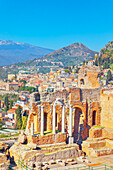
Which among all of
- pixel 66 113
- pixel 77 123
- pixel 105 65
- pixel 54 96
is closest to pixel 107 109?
pixel 77 123

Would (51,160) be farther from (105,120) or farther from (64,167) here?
(105,120)

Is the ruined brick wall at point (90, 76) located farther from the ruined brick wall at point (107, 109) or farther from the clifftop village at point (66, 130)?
the ruined brick wall at point (107, 109)

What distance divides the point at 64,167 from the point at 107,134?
7995 mm

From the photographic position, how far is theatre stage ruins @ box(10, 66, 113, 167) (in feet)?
73.3

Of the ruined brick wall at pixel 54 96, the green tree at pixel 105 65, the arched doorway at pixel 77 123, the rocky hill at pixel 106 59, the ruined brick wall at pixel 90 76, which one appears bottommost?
the arched doorway at pixel 77 123

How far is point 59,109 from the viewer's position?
25.5 meters

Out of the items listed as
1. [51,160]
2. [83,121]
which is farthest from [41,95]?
[51,160]

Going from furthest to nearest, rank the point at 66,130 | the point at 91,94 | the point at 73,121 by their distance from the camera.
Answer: the point at 91,94 → the point at 73,121 → the point at 66,130

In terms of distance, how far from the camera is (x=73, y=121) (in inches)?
1048

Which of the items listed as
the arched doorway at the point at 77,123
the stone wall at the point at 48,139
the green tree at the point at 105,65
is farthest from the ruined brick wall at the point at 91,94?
the green tree at the point at 105,65

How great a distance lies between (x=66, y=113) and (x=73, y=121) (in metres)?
1.22

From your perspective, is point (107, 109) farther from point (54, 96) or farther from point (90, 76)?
point (54, 96)

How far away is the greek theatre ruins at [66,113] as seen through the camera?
76.6ft

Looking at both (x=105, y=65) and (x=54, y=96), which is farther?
(x=105, y=65)
